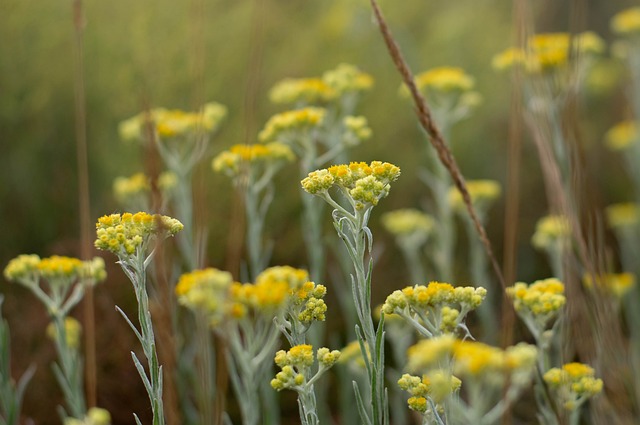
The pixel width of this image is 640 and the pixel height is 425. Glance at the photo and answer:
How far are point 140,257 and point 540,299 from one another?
2.36 feet

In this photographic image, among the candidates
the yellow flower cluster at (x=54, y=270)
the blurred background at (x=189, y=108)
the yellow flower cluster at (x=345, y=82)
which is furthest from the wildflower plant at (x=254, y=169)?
the blurred background at (x=189, y=108)

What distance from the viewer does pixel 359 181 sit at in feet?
4.03

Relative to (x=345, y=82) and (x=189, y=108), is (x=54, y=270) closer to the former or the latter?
(x=345, y=82)

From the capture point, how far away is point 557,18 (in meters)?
5.95

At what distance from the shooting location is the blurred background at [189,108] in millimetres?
3010

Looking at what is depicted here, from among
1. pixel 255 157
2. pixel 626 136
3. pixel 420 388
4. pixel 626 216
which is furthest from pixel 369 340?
pixel 626 136

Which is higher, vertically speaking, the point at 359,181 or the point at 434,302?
the point at 359,181

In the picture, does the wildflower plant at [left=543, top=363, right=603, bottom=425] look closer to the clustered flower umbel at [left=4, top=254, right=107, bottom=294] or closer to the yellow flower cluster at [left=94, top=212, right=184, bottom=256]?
the yellow flower cluster at [left=94, top=212, right=184, bottom=256]

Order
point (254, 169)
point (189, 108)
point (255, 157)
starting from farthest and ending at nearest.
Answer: point (189, 108), point (254, 169), point (255, 157)

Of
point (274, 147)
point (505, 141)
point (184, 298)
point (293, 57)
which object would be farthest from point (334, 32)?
point (184, 298)

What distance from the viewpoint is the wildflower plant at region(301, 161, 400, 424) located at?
1172mm

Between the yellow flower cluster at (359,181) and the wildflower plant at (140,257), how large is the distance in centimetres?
25

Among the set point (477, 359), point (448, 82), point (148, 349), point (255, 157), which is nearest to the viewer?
point (477, 359)

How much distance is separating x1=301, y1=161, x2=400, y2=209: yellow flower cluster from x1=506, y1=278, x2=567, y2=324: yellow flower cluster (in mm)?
297
